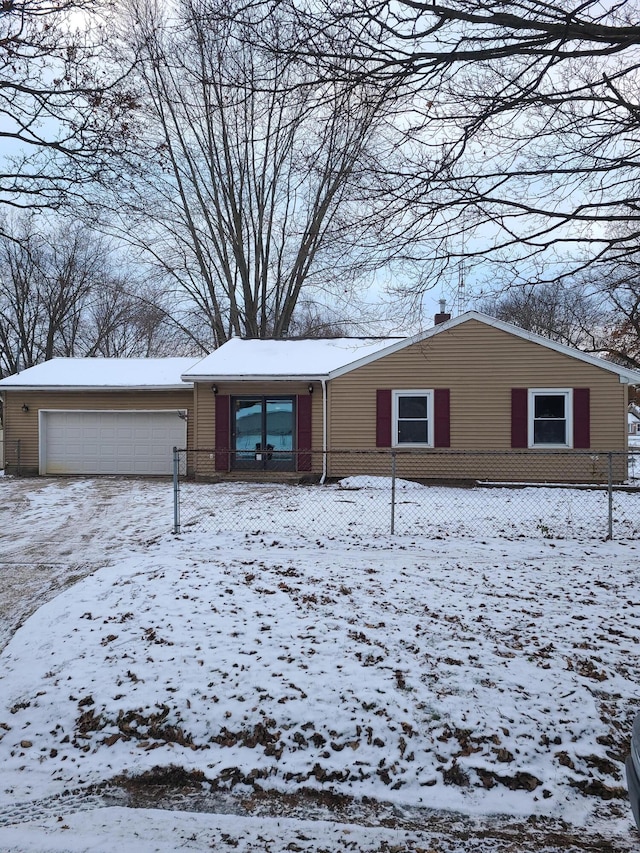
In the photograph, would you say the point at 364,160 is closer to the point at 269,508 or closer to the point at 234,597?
the point at 234,597

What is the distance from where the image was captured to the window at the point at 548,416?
1364 centimetres

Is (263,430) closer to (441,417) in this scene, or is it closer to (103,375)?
(441,417)

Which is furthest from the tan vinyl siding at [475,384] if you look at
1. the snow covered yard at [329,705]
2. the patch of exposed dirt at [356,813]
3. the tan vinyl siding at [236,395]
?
the patch of exposed dirt at [356,813]

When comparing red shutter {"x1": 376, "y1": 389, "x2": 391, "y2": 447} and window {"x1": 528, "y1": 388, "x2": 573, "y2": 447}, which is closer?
window {"x1": 528, "y1": 388, "x2": 573, "y2": 447}

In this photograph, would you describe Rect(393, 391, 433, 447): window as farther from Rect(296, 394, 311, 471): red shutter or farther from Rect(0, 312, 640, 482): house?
Rect(296, 394, 311, 471): red shutter

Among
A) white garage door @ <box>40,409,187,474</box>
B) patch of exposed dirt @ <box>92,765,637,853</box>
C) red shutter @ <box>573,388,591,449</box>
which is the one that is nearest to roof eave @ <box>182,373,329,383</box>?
white garage door @ <box>40,409,187,474</box>

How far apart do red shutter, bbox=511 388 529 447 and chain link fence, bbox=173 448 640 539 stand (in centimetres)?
47

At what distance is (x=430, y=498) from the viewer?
1161 centimetres

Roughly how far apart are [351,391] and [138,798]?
12079mm

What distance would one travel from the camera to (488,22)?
376 centimetres

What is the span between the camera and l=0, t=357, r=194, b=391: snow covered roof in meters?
16.2

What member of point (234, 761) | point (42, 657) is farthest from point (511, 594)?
point (42, 657)

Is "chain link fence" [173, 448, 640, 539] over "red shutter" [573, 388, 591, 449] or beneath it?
beneath

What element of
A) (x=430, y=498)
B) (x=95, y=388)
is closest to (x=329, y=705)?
(x=430, y=498)
